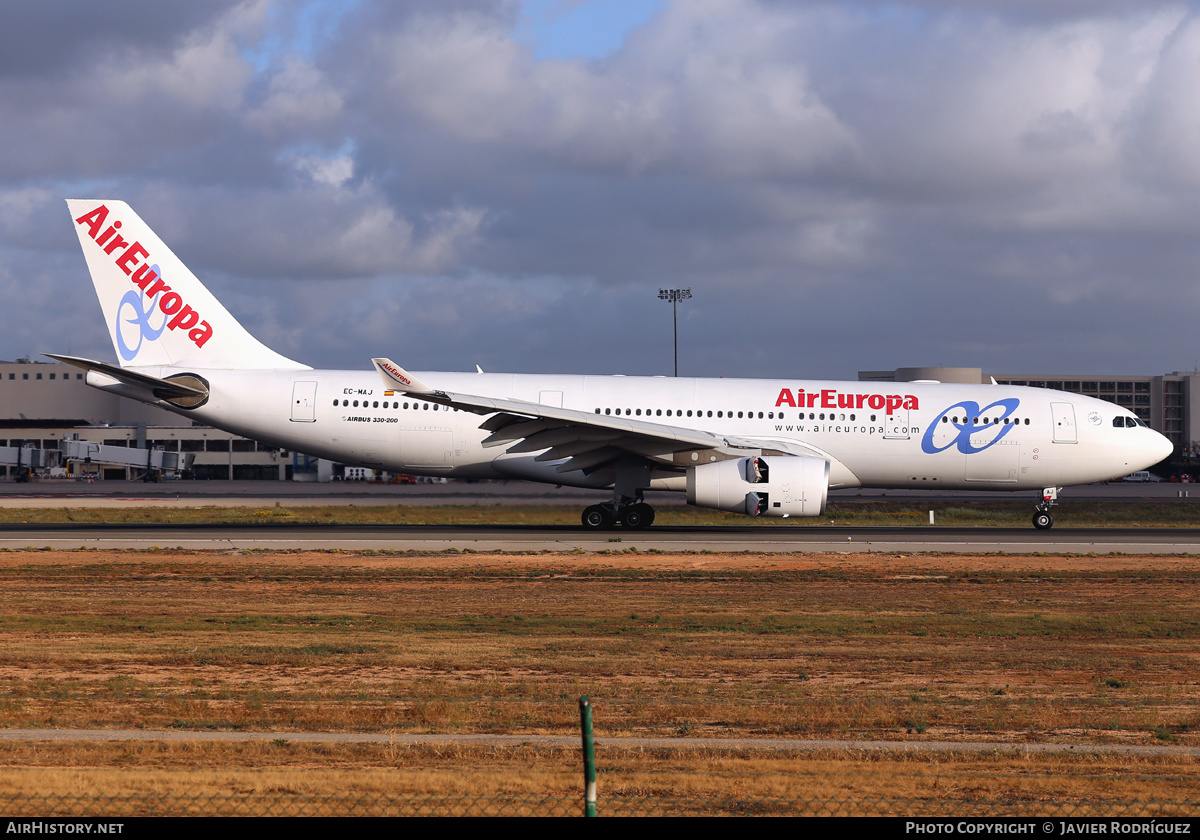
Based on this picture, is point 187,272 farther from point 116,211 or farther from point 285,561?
point 285,561

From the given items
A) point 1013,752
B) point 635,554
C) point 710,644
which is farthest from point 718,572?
point 1013,752

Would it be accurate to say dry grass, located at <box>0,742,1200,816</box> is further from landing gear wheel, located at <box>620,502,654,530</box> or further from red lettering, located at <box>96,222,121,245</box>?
red lettering, located at <box>96,222,121,245</box>

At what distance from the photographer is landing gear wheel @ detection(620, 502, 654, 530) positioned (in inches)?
1096

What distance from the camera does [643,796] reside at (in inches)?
282

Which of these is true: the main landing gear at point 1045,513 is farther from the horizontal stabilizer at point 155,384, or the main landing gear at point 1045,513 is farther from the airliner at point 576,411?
the horizontal stabilizer at point 155,384

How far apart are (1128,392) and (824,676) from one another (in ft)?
373

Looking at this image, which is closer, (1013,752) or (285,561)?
(1013,752)

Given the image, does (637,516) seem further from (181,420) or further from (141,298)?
(181,420)

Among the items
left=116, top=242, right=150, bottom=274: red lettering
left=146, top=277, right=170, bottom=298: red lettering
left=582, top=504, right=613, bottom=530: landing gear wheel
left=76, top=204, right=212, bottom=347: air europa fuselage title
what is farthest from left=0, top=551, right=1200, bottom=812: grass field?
left=116, top=242, right=150, bottom=274: red lettering

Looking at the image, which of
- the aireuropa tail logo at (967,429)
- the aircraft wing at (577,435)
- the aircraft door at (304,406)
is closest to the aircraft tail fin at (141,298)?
the aircraft door at (304,406)

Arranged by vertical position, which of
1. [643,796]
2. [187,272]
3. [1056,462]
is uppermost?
[187,272]

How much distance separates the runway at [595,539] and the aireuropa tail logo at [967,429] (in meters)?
2.28

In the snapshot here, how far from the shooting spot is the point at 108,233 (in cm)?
2975

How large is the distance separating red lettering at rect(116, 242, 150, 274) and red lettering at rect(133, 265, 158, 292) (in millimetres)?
224
